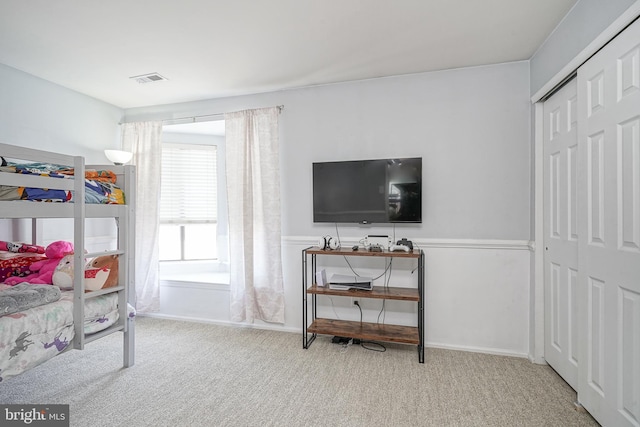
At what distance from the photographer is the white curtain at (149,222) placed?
3.60 m

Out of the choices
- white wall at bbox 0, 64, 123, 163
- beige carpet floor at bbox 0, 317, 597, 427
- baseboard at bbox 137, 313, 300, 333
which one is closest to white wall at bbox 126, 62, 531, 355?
beige carpet floor at bbox 0, 317, 597, 427

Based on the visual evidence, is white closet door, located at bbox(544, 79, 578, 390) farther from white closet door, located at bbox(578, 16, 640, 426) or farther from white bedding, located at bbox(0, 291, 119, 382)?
white bedding, located at bbox(0, 291, 119, 382)

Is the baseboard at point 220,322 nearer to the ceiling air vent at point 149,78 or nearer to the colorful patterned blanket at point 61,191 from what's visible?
the colorful patterned blanket at point 61,191

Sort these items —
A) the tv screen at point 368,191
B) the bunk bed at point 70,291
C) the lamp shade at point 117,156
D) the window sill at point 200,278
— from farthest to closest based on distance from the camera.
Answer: the window sill at point 200,278, the lamp shade at point 117,156, the tv screen at point 368,191, the bunk bed at point 70,291

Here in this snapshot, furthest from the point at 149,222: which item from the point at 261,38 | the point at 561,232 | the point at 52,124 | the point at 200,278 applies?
the point at 561,232

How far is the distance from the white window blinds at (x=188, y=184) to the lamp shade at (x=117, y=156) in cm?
70

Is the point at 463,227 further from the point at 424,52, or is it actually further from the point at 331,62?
the point at 331,62

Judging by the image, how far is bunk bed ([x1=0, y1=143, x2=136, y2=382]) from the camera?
161 cm

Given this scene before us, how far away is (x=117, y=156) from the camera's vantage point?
3365 mm

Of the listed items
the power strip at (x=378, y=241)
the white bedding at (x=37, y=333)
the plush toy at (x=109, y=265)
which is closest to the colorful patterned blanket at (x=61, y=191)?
the plush toy at (x=109, y=265)

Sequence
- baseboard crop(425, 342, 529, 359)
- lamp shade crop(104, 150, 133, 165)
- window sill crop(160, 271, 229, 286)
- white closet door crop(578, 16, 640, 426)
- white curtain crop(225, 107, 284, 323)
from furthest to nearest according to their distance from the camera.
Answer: window sill crop(160, 271, 229, 286) < lamp shade crop(104, 150, 133, 165) < white curtain crop(225, 107, 284, 323) < baseboard crop(425, 342, 529, 359) < white closet door crop(578, 16, 640, 426)

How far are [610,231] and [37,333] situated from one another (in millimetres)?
3231

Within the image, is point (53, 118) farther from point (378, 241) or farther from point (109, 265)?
point (378, 241)

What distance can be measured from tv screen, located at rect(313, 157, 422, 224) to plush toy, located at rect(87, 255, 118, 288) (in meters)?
1.73
